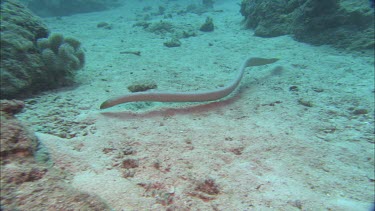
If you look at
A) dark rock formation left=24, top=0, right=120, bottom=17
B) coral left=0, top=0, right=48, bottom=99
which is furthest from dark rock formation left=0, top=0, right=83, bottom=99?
dark rock formation left=24, top=0, right=120, bottom=17

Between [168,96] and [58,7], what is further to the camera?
[58,7]

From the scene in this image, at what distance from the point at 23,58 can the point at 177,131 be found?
2.80 meters

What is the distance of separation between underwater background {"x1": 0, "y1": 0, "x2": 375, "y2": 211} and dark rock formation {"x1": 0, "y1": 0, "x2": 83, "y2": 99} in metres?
0.02

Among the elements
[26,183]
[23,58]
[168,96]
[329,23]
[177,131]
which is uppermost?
[23,58]

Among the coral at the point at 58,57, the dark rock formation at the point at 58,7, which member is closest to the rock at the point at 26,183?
the coral at the point at 58,57

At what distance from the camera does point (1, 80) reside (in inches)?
118

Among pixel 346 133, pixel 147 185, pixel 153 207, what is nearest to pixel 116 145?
pixel 147 185

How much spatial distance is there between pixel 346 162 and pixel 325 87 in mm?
2899

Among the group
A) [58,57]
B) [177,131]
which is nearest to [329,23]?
[177,131]

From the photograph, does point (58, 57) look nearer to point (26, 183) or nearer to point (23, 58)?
point (23, 58)

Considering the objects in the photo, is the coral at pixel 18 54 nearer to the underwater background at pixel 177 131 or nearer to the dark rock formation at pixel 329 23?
the underwater background at pixel 177 131

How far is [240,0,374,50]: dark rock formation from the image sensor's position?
7477 mm

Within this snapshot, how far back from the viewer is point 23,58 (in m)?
3.38

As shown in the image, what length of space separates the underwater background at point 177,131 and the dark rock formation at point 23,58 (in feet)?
0.06
